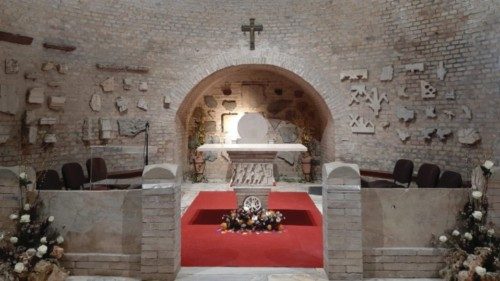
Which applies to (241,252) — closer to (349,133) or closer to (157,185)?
(157,185)

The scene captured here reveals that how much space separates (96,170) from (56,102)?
1583mm

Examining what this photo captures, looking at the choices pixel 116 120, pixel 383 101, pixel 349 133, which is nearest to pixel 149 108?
pixel 116 120

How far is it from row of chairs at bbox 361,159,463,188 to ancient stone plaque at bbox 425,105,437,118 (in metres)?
1.34

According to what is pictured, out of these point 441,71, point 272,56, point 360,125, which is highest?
point 272,56

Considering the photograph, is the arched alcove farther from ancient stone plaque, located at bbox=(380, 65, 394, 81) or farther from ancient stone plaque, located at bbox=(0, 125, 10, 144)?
ancient stone plaque, located at bbox=(0, 125, 10, 144)

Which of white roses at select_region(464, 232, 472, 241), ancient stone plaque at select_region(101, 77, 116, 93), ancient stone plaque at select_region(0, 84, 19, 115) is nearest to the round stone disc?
ancient stone plaque at select_region(101, 77, 116, 93)

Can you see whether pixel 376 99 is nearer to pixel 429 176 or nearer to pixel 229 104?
pixel 429 176

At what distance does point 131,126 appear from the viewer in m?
8.34

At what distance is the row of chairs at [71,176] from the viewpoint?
5152 mm

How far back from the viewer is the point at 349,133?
8.62m

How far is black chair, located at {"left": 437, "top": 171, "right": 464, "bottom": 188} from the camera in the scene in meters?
4.86

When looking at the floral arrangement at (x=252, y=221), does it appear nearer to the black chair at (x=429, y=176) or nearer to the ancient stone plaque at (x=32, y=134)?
the black chair at (x=429, y=176)

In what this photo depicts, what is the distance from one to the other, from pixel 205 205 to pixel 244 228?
6.70 ft

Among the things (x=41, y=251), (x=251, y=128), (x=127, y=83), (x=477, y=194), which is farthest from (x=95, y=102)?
(x=477, y=194)
